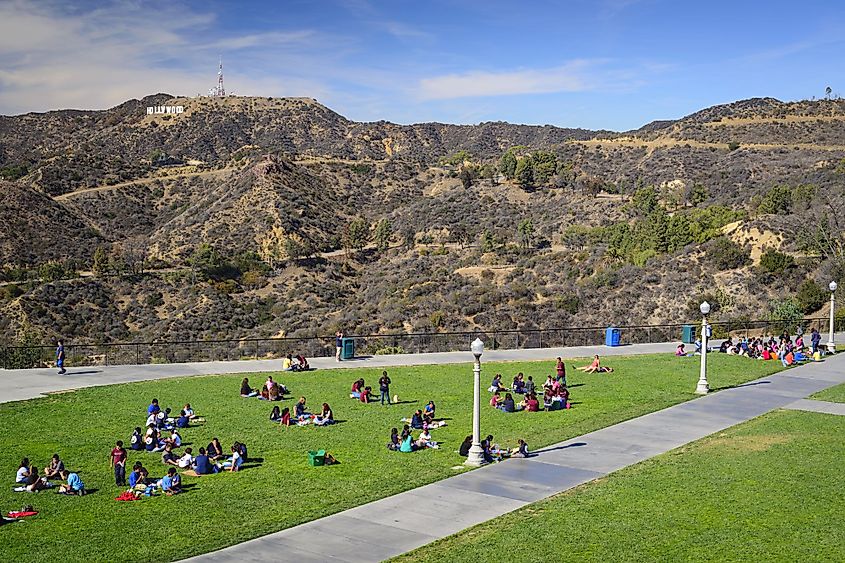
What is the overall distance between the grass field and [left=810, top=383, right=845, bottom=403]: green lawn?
6704 mm

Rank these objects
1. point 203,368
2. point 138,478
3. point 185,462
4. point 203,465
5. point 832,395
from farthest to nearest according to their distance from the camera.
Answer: point 203,368 < point 832,395 < point 185,462 < point 203,465 < point 138,478

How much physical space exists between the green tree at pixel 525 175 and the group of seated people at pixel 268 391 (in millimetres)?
70102

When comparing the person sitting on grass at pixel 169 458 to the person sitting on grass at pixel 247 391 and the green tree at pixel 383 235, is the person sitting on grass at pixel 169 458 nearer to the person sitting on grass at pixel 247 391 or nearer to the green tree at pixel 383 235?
the person sitting on grass at pixel 247 391

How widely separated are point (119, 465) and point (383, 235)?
6553 cm

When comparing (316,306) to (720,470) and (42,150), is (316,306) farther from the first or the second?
(42,150)

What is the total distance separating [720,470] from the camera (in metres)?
19.7

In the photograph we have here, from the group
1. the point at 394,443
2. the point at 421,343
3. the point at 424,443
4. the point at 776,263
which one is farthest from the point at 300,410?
the point at 776,263

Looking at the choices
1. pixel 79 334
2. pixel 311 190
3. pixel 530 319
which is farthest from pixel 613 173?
pixel 79 334

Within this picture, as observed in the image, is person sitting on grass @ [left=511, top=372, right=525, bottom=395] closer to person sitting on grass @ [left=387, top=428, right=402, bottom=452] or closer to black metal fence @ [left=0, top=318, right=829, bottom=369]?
person sitting on grass @ [left=387, top=428, right=402, bottom=452]

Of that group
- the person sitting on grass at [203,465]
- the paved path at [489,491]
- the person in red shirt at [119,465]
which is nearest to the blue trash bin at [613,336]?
the paved path at [489,491]

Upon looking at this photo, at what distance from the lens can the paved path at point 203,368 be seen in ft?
98.6

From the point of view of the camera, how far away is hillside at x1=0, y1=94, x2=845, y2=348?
192 ft

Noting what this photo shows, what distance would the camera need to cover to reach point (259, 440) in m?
22.8

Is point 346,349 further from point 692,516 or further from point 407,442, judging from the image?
point 692,516
